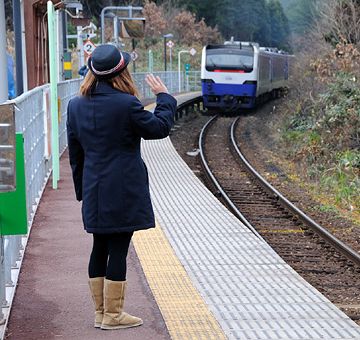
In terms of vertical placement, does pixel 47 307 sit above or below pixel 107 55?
below

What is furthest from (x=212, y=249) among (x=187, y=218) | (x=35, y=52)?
(x=35, y=52)

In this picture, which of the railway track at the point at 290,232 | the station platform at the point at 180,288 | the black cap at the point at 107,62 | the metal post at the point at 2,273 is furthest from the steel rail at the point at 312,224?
the black cap at the point at 107,62

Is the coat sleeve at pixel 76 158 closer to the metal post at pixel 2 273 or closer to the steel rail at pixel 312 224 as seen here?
the metal post at pixel 2 273

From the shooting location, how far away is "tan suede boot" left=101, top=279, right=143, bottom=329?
489cm

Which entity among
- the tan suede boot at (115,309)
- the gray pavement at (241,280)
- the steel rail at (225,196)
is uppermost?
the tan suede boot at (115,309)

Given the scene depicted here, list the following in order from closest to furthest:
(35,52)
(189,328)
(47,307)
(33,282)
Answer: (189,328) < (47,307) < (33,282) < (35,52)

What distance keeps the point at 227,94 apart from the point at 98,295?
25815 mm

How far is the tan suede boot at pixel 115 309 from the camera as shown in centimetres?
489

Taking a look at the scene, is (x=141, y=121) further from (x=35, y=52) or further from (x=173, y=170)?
(x=35, y=52)

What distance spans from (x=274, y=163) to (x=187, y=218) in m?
9.42

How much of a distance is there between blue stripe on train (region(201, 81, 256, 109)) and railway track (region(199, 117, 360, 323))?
11.9 metres

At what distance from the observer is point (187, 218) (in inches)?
376

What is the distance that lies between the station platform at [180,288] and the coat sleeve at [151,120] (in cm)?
120

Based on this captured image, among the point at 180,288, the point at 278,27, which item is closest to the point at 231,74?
the point at 180,288
